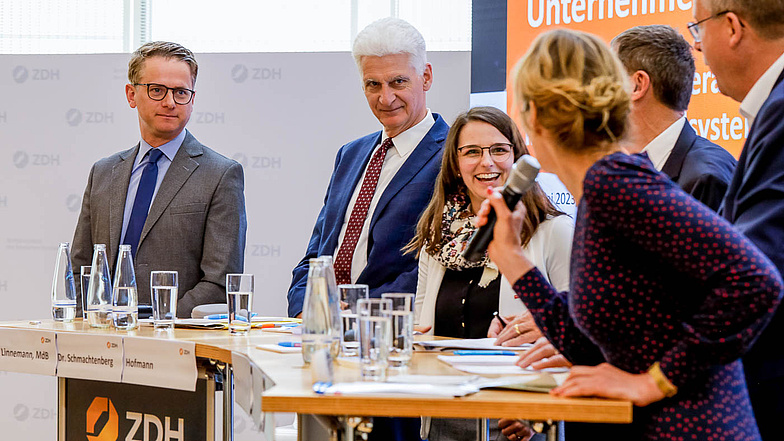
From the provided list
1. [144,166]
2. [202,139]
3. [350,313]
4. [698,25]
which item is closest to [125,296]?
[144,166]

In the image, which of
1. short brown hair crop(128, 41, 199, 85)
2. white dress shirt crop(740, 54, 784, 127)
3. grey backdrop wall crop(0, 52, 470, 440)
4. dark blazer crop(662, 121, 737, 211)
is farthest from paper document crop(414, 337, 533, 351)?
grey backdrop wall crop(0, 52, 470, 440)

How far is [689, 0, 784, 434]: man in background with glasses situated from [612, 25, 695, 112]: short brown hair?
47cm

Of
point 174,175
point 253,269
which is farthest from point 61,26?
point 174,175

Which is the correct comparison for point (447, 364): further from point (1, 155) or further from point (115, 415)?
point (1, 155)

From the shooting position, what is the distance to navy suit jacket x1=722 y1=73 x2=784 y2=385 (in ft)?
5.31

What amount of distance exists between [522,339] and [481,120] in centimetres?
93

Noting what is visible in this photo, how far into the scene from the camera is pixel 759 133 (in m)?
1.74

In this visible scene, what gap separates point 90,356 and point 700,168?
6.06 feet

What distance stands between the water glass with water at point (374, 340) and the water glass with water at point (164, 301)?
Answer: 108 cm

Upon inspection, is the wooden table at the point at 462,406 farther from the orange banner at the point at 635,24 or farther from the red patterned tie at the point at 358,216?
the orange banner at the point at 635,24

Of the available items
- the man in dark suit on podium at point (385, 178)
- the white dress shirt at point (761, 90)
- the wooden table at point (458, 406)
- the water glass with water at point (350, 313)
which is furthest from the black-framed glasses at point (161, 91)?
the white dress shirt at point (761, 90)

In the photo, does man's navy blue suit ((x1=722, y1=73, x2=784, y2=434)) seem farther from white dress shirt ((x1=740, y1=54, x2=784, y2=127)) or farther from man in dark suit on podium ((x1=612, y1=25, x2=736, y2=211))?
man in dark suit on podium ((x1=612, y1=25, x2=736, y2=211))

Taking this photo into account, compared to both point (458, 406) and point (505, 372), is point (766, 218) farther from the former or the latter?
point (458, 406)

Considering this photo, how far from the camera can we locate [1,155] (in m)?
4.92
